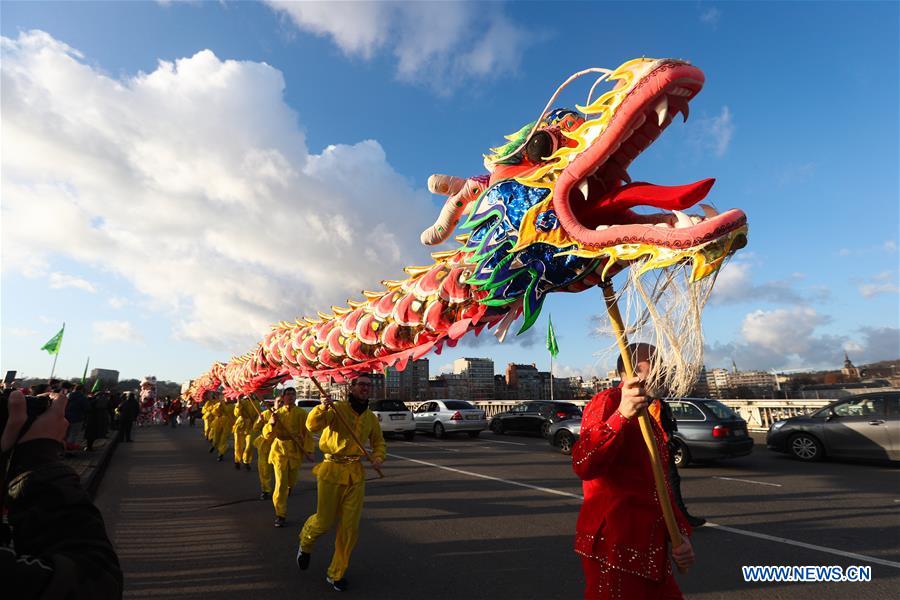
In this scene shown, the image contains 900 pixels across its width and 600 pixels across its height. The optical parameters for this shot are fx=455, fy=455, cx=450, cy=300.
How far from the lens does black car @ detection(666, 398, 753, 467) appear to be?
8453 millimetres

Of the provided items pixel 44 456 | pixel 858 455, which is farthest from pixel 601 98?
pixel 858 455

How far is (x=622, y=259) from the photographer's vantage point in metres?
2.23

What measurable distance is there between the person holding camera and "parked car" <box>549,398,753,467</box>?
28.9ft

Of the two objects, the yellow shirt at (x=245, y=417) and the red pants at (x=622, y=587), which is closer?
the red pants at (x=622, y=587)

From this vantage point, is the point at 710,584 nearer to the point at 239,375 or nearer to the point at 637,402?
the point at 637,402

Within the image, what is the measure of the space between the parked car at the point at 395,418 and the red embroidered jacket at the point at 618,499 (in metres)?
14.0

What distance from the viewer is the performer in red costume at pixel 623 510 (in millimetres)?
1821

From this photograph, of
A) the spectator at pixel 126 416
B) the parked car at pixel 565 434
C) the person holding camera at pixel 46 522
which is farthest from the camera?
the spectator at pixel 126 416

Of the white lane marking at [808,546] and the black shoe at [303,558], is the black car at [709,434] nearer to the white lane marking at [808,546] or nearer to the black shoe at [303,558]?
the white lane marking at [808,546]

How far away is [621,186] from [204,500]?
7.47 meters

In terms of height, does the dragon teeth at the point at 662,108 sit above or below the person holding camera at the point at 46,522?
above

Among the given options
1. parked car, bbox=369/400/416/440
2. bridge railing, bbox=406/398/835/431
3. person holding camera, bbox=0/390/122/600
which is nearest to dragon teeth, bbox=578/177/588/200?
person holding camera, bbox=0/390/122/600

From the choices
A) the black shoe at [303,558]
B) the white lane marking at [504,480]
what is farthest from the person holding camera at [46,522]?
the white lane marking at [504,480]

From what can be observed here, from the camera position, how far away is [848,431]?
8828 millimetres
